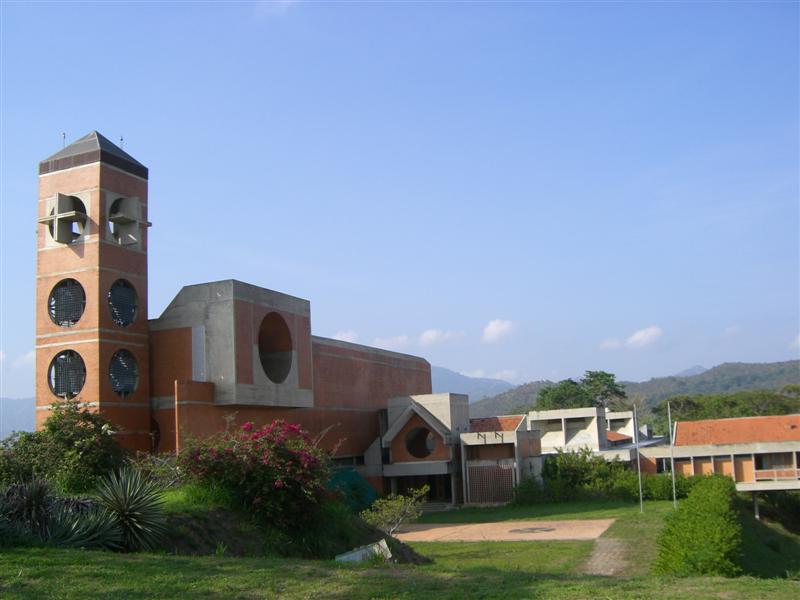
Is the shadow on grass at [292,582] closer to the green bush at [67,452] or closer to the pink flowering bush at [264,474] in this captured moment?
the pink flowering bush at [264,474]

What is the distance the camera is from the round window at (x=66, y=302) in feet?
88.3

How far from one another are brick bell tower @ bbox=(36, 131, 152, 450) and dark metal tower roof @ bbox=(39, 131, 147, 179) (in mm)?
34

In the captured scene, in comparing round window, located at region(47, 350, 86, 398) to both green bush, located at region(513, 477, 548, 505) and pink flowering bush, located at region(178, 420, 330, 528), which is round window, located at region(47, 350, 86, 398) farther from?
green bush, located at region(513, 477, 548, 505)

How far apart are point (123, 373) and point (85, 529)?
1590 centimetres

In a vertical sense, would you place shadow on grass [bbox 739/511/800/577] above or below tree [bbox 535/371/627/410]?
below

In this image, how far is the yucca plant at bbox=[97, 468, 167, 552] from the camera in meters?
13.1

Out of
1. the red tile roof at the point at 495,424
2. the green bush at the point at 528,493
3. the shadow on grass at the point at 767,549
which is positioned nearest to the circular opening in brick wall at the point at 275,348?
the red tile roof at the point at 495,424

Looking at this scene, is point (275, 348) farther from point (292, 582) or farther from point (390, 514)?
point (292, 582)

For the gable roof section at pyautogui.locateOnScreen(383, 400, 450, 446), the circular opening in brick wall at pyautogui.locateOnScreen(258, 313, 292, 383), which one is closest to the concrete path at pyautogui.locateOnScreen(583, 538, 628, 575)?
the circular opening in brick wall at pyautogui.locateOnScreen(258, 313, 292, 383)

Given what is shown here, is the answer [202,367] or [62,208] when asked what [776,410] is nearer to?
[202,367]

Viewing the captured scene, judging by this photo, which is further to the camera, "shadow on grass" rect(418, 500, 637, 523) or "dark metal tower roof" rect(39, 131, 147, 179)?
"shadow on grass" rect(418, 500, 637, 523)

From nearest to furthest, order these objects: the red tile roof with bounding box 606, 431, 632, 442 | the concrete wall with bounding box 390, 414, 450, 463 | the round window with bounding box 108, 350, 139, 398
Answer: the round window with bounding box 108, 350, 139, 398 < the concrete wall with bounding box 390, 414, 450, 463 < the red tile roof with bounding box 606, 431, 632, 442

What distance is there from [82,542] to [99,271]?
642 inches

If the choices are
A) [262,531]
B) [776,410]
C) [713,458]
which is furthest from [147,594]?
[776,410]
